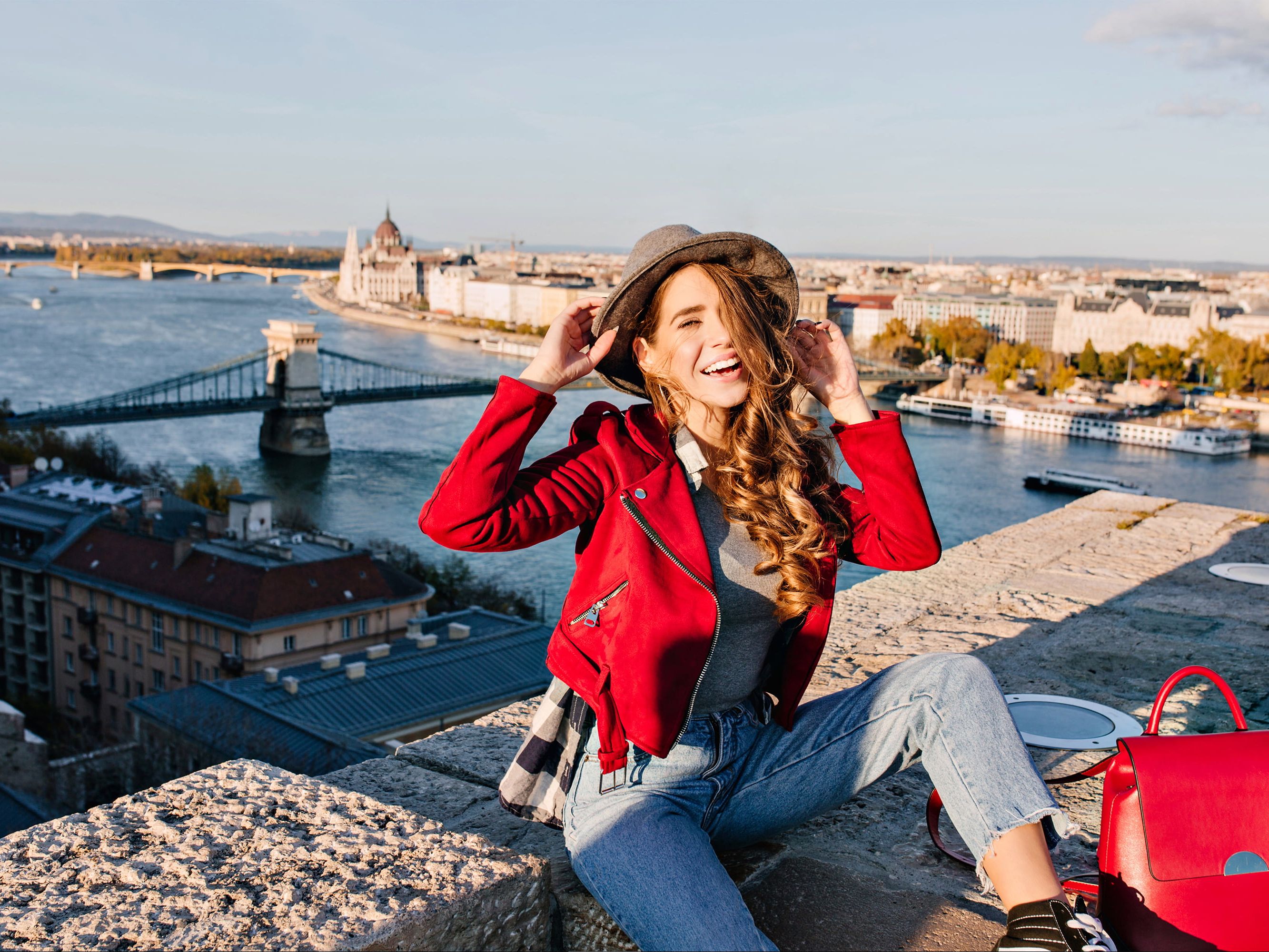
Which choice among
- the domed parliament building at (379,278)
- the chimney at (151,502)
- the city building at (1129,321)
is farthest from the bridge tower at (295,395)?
the domed parliament building at (379,278)

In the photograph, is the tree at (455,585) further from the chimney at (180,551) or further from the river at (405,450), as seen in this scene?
the chimney at (180,551)

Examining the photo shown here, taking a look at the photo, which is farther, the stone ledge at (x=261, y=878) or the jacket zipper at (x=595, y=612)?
the jacket zipper at (x=595, y=612)

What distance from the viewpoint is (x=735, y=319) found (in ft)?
2.52

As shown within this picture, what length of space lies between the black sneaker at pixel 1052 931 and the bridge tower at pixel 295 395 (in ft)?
58.1

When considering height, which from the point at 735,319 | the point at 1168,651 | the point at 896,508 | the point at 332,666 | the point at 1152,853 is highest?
the point at 735,319

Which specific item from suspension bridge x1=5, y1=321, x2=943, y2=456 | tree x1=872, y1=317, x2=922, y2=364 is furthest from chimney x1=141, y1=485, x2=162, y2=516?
tree x1=872, y1=317, x2=922, y2=364

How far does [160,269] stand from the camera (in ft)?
193

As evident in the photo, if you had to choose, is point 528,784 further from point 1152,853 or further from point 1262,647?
point 1262,647

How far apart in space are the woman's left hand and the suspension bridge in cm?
1467

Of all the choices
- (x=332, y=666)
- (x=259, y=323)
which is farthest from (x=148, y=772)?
(x=259, y=323)

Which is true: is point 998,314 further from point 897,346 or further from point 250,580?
point 250,580

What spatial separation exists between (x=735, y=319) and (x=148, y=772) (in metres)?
7.35

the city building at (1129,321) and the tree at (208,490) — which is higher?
the city building at (1129,321)

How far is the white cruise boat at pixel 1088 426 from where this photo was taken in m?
19.0
